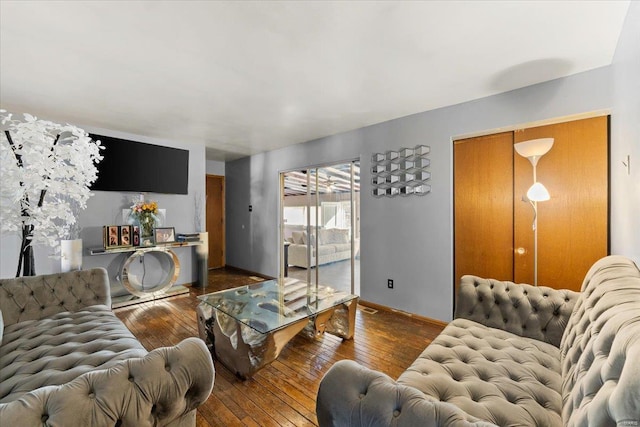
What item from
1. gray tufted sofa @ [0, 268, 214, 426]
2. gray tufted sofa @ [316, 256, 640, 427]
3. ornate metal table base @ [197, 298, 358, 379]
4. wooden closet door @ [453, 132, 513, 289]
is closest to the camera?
gray tufted sofa @ [316, 256, 640, 427]

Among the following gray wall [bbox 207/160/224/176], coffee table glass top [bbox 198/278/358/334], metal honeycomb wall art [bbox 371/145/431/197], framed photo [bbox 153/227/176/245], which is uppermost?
gray wall [bbox 207/160/224/176]

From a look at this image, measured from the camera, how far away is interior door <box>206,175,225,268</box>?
20.6ft

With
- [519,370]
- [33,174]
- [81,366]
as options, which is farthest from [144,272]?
[519,370]

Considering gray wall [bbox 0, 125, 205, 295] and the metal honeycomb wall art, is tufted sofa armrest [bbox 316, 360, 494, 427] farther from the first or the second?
gray wall [bbox 0, 125, 205, 295]

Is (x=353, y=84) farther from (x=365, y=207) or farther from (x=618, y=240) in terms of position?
(x=618, y=240)

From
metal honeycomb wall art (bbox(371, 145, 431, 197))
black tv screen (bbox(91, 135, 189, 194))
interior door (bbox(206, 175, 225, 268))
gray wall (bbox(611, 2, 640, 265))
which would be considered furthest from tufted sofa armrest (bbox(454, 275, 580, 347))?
interior door (bbox(206, 175, 225, 268))

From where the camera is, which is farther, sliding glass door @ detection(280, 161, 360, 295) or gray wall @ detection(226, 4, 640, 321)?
sliding glass door @ detection(280, 161, 360, 295)

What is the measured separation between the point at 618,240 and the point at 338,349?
2401 mm

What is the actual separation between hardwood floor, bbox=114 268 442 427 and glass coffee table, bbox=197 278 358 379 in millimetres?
137

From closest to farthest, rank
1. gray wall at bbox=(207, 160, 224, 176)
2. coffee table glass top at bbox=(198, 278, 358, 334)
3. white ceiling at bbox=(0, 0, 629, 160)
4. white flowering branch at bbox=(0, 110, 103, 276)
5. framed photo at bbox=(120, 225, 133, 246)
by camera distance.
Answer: white ceiling at bbox=(0, 0, 629, 160), white flowering branch at bbox=(0, 110, 103, 276), coffee table glass top at bbox=(198, 278, 358, 334), framed photo at bbox=(120, 225, 133, 246), gray wall at bbox=(207, 160, 224, 176)

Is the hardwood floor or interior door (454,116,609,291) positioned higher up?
interior door (454,116,609,291)

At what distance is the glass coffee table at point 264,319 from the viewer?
2146 mm

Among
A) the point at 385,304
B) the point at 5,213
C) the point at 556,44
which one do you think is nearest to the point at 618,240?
the point at 556,44

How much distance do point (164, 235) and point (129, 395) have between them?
3.75m
